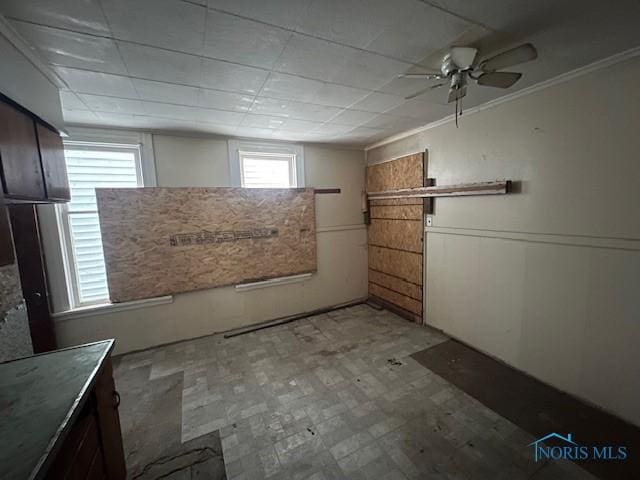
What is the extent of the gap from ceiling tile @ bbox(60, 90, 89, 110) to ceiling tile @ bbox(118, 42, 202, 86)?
0.70 meters

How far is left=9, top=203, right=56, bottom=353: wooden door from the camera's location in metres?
2.32

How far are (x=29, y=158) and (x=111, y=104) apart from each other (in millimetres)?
966

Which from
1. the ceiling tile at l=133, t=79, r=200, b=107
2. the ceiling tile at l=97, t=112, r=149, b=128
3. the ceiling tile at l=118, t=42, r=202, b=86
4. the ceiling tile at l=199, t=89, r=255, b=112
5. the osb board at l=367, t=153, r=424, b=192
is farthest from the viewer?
the osb board at l=367, t=153, r=424, b=192

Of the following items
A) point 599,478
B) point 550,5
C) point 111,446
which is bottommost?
point 599,478

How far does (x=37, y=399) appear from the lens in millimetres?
1034

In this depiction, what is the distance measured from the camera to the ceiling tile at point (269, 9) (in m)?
1.17

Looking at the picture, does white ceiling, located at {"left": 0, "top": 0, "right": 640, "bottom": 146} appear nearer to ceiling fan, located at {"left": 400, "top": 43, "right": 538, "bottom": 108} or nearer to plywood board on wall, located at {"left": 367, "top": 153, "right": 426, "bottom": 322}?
ceiling fan, located at {"left": 400, "top": 43, "right": 538, "bottom": 108}

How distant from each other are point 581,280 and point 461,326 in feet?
4.10

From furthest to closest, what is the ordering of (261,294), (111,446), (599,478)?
(261,294) < (599,478) < (111,446)

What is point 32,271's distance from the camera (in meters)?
2.42

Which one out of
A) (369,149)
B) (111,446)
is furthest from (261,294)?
(369,149)

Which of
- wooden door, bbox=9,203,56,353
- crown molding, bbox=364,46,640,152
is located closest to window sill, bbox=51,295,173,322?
wooden door, bbox=9,203,56,353

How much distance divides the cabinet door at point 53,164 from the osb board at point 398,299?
150 inches

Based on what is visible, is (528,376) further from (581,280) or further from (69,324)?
(69,324)
